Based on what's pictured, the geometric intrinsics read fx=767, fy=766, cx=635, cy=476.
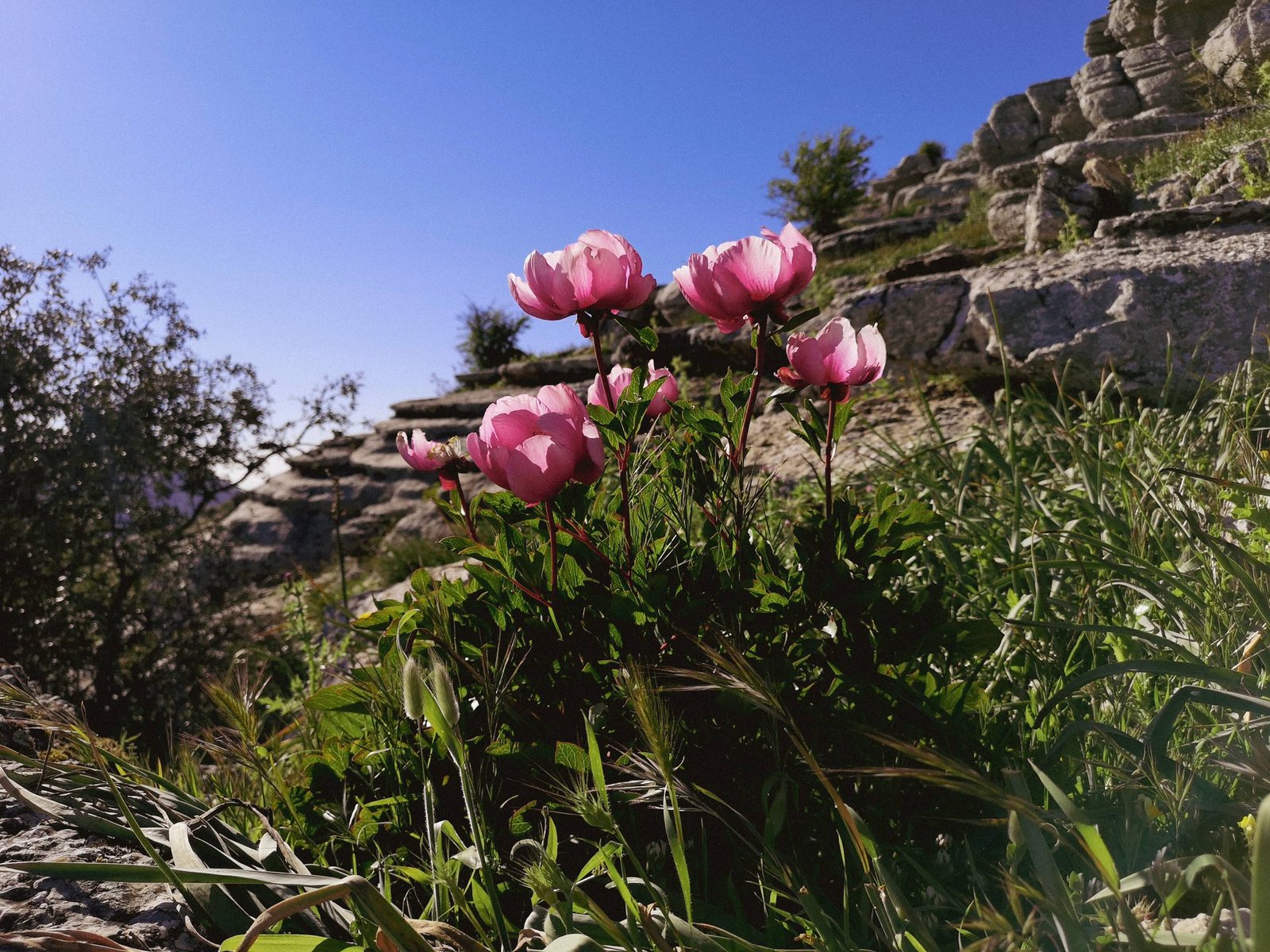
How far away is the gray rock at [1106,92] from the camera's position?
28.8 metres

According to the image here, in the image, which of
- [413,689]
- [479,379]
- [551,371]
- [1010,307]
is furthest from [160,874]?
[479,379]

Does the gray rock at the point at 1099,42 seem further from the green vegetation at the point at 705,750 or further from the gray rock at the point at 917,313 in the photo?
the green vegetation at the point at 705,750

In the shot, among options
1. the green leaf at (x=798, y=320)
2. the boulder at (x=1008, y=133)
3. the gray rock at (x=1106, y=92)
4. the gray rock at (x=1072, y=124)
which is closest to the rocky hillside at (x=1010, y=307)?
the green leaf at (x=798, y=320)

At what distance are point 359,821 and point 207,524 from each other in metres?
6.15

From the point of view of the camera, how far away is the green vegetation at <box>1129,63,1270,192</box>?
27.3 ft

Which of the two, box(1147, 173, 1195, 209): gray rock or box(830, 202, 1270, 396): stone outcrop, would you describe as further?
box(1147, 173, 1195, 209): gray rock

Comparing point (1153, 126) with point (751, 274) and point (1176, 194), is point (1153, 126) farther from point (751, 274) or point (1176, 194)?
point (751, 274)

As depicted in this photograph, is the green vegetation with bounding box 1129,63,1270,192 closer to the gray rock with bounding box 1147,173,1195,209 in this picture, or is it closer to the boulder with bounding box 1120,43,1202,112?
the gray rock with bounding box 1147,173,1195,209

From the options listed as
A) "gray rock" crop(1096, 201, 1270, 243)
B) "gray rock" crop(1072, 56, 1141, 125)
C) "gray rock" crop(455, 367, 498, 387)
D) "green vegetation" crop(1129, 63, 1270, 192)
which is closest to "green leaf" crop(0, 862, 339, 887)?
"gray rock" crop(1096, 201, 1270, 243)

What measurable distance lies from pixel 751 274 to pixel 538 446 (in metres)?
0.43

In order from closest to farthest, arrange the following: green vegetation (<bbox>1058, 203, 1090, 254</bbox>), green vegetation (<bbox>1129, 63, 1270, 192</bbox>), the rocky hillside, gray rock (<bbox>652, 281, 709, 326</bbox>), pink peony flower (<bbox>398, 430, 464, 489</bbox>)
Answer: pink peony flower (<bbox>398, 430, 464, 489</bbox>), the rocky hillside, green vegetation (<bbox>1058, 203, 1090, 254</bbox>), green vegetation (<bbox>1129, 63, 1270, 192</bbox>), gray rock (<bbox>652, 281, 709, 326</bbox>)

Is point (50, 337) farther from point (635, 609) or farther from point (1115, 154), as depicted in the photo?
point (1115, 154)

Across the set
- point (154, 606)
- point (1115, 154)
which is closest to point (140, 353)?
point (154, 606)

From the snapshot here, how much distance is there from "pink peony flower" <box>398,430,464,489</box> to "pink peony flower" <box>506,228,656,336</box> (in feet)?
1.27
